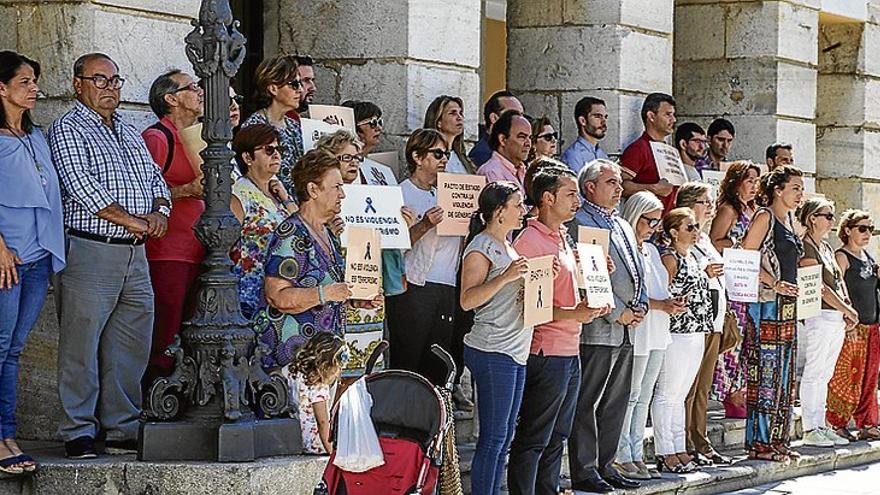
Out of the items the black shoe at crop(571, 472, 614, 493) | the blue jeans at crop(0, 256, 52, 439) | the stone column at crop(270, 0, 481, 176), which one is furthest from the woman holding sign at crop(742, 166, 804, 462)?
the blue jeans at crop(0, 256, 52, 439)

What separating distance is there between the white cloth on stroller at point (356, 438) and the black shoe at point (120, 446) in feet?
3.71

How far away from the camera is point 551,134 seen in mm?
10586

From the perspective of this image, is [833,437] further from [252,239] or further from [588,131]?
[252,239]

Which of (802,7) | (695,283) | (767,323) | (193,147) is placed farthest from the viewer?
(802,7)

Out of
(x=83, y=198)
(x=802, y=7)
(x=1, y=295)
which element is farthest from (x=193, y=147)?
(x=802, y=7)

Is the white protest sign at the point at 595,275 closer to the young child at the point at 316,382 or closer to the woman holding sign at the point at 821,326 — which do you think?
the young child at the point at 316,382

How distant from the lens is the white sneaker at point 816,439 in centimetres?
1222

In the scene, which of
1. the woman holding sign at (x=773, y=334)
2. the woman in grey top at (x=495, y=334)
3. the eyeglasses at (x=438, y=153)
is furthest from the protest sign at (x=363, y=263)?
the woman holding sign at (x=773, y=334)

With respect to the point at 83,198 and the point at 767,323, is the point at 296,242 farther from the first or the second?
the point at 767,323

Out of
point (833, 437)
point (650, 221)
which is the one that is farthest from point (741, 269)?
point (833, 437)

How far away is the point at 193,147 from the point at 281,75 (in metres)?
0.80

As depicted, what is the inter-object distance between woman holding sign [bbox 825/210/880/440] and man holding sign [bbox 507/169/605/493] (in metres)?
4.39

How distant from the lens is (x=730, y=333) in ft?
37.1

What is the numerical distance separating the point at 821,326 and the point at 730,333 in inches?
43.0
